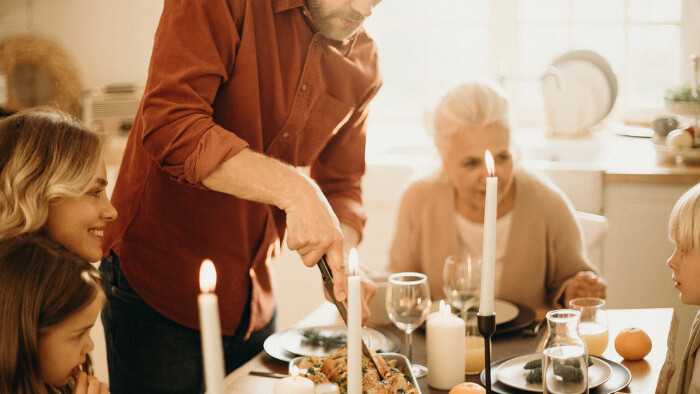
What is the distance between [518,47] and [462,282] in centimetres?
218

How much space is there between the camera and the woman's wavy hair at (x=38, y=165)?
1274mm

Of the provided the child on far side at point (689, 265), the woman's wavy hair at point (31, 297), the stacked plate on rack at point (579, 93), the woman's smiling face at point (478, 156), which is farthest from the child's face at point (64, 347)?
the stacked plate on rack at point (579, 93)

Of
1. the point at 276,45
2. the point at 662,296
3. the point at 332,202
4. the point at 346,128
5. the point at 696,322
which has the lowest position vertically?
the point at 662,296

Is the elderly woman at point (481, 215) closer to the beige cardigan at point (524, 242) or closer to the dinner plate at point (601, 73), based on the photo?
the beige cardigan at point (524, 242)

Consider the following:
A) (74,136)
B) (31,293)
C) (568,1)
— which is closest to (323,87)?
(74,136)

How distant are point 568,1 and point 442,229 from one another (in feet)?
5.56

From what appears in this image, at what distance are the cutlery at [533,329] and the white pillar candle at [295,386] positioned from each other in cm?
63

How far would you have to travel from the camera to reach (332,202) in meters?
1.73

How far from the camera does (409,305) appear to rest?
1.41 metres

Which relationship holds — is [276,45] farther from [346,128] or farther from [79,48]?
[79,48]

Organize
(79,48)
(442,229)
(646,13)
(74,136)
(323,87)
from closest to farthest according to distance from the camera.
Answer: (74,136), (323,87), (442,229), (646,13), (79,48)

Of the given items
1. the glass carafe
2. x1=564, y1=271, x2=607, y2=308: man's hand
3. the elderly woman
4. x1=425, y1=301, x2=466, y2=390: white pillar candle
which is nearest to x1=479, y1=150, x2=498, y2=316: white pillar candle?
the glass carafe

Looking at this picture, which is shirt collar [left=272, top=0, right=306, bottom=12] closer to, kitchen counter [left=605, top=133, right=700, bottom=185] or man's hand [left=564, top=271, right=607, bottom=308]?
man's hand [left=564, top=271, right=607, bottom=308]

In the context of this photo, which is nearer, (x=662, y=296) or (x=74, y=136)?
(x=74, y=136)
